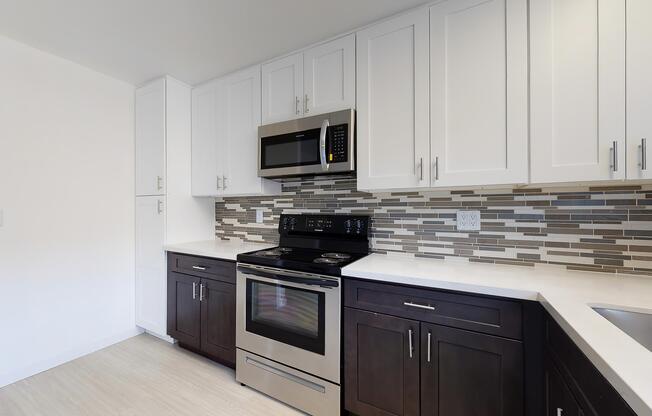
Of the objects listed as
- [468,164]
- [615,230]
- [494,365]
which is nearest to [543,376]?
[494,365]

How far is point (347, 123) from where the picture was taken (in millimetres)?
1835

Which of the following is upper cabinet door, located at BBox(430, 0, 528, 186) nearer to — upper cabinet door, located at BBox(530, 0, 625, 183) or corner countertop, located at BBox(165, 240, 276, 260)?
upper cabinet door, located at BBox(530, 0, 625, 183)

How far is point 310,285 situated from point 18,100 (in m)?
2.41

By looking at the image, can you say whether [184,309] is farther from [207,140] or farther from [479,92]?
[479,92]

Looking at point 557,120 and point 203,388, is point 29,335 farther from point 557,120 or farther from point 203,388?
point 557,120

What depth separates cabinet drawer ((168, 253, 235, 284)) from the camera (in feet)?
6.84

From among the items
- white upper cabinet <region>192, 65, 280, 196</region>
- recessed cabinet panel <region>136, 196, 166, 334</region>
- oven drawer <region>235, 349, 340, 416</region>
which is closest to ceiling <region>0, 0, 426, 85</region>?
white upper cabinet <region>192, 65, 280, 196</region>

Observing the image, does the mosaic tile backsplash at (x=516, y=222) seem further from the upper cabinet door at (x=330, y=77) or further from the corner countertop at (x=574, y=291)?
the upper cabinet door at (x=330, y=77)

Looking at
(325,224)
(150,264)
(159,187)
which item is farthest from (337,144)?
(150,264)

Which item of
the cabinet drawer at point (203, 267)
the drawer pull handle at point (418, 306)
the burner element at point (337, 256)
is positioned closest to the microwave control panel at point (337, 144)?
the burner element at point (337, 256)

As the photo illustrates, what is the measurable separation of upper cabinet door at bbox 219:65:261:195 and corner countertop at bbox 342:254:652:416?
119 cm

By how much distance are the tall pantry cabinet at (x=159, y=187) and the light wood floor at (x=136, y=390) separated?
396 millimetres

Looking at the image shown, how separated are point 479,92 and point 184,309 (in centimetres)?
255

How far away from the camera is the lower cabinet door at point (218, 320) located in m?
2.08
